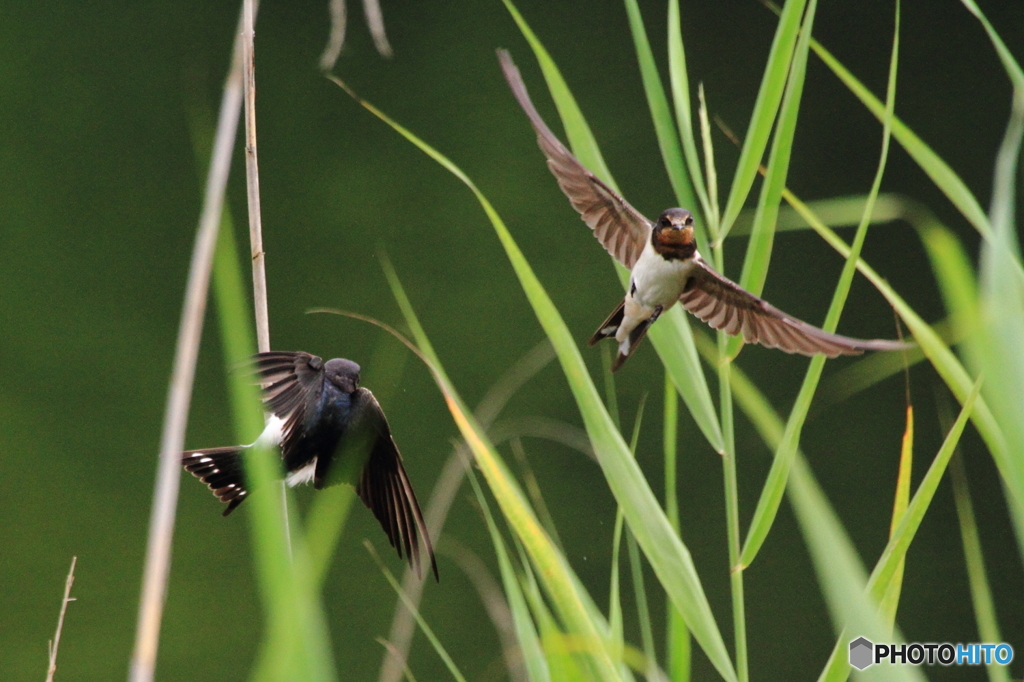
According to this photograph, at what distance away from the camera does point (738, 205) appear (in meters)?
0.94

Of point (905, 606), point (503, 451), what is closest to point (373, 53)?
point (503, 451)

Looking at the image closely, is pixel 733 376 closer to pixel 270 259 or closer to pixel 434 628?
pixel 434 628

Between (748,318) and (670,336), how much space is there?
0.38 ft

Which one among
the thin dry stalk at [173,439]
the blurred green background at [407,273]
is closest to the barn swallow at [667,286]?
the thin dry stalk at [173,439]

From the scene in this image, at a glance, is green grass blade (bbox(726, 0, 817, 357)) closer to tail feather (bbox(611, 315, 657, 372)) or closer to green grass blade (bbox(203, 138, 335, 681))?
tail feather (bbox(611, 315, 657, 372))

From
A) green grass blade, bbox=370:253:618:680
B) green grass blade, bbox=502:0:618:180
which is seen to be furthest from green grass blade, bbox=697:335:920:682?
green grass blade, bbox=502:0:618:180

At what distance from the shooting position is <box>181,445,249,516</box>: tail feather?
1.09 m

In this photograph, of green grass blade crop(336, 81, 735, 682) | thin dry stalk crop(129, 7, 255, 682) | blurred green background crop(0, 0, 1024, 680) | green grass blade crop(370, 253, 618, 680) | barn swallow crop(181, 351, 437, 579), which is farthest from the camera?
blurred green background crop(0, 0, 1024, 680)

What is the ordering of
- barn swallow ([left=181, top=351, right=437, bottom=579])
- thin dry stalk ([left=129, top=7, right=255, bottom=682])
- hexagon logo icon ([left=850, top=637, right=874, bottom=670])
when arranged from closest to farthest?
thin dry stalk ([left=129, top=7, right=255, bottom=682])
hexagon logo icon ([left=850, top=637, right=874, bottom=670])
barn swallow ([left=181, top=351, right=437, bottom=579])

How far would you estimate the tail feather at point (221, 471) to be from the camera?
1.09 metres

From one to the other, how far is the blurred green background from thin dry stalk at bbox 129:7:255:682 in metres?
2.68

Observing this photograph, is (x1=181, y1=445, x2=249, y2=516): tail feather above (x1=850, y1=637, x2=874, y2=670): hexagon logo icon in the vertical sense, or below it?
above

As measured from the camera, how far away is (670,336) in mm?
982
